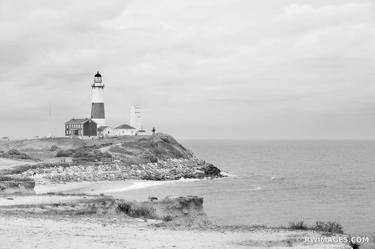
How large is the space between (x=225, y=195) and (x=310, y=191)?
34.3 ft

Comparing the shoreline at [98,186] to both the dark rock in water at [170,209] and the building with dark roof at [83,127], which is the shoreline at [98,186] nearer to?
the dark rock in water at [170,209]

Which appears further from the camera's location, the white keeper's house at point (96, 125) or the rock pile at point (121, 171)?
the white keeper's house at point (96, 125)

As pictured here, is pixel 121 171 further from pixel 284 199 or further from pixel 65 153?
pixel 284 199

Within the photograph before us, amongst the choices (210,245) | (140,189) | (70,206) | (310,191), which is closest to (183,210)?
(70,206)

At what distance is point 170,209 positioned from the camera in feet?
85.3

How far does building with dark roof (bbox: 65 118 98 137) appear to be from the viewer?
9638 cm

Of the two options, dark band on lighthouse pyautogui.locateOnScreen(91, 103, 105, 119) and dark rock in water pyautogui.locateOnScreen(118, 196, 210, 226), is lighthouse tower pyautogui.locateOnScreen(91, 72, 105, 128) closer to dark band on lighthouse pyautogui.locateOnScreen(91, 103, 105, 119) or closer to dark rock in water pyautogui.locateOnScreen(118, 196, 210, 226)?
dark band on lighthouse pyautogui.locateOnScreen(91, 103, 105, 119)

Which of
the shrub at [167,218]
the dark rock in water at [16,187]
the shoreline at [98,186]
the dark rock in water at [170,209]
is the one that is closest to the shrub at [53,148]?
the shoreline at [98,186]

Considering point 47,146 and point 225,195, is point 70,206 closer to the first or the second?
point 225,195

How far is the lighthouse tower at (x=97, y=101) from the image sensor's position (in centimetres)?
9631

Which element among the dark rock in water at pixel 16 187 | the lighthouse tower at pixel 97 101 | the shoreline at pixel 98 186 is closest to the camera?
the dark rock in water at pixel 16 187

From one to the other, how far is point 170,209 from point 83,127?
72.5 meters

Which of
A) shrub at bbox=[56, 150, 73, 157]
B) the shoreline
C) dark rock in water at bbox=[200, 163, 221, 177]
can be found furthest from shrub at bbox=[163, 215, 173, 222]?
shrub at bbox=[56, 150, 73, 157]

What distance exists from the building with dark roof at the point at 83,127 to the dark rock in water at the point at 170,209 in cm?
7110
